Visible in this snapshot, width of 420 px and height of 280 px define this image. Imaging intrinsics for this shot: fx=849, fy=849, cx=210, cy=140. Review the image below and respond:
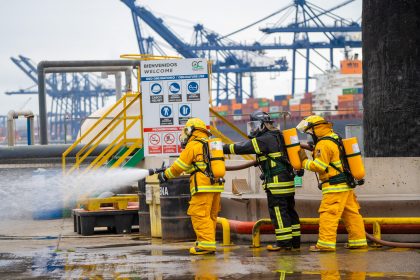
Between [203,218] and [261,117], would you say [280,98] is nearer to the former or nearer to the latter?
[261,117]

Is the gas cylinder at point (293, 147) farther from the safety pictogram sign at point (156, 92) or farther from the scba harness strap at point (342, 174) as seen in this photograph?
the safety pictogram sign at point (156, 92)

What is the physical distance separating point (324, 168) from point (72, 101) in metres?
125

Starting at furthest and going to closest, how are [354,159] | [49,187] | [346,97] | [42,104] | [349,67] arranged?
[349,67] → [346,97] → [42,104] → [49,187] → [354,159]

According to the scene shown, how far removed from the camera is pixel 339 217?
34.2 feet

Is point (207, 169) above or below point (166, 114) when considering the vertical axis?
below

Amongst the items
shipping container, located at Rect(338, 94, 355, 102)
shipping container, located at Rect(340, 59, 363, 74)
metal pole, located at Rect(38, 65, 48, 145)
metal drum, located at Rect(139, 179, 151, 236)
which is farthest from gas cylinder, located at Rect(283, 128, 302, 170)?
shipping container, located at Rect(340, 59, 363, 74)

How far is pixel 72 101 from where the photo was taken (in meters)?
133

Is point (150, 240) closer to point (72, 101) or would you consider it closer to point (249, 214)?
point (249, 214)

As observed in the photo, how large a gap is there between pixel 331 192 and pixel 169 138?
5.13m

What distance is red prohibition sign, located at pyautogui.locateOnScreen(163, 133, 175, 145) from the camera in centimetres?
1499

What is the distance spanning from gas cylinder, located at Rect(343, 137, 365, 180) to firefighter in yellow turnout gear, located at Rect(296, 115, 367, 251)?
0.13m

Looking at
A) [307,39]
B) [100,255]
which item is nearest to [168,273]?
[100,255]

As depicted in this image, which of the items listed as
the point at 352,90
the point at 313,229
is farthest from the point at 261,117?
the point at 352,90

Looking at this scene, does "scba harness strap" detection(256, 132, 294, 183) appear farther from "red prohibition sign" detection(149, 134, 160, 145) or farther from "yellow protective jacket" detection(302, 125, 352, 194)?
"red prohibition sign" detection(149, 134, 160, 145)
